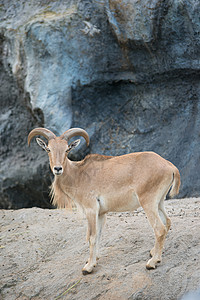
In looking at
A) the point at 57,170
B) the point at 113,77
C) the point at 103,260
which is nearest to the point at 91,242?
the point at 103,260

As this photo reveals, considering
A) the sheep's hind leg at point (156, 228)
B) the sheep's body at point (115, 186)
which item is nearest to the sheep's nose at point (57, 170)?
the sheep's body at point (115, 186)

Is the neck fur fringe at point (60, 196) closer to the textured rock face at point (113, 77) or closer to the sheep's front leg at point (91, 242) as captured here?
the sheep's front leg at point (91, 242)

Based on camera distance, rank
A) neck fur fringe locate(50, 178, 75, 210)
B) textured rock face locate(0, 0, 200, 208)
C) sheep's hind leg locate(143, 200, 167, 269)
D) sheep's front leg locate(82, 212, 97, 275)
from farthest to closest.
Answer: textured rock face locate(0, 0, 200, 208) → neck fur fringe locate(50, 178, 75, 210) → sheep's front leg locate(82, 212, 97, 275) → sheep's hind leg locate(143, 200, 167, 269)

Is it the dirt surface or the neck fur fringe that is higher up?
the neck fur fringe

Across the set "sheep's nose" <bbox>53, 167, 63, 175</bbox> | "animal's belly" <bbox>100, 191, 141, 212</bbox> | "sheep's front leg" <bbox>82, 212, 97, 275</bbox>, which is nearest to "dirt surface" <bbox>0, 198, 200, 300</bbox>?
"sheep's front leg" <bbox>82, 212, 97, 275</bbox>

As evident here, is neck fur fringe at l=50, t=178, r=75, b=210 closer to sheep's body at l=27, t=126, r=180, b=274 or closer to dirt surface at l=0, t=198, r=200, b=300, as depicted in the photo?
sheep's body at l=27, t=126, r=180, b=274

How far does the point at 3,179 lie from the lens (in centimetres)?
1294

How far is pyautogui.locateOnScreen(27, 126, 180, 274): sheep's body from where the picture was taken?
6230 mm

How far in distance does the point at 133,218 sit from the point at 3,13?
8677 mm

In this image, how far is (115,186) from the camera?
21.5ft

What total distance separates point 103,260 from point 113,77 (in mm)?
6442

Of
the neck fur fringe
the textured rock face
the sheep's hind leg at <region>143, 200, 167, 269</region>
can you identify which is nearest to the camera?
the sheep's hind leg at <region>143, 200, 167, 269</region>

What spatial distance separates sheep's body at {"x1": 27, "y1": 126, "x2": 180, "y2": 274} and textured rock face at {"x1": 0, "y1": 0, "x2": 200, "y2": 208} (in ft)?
15.4

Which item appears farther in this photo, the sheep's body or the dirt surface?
the sheep's body
